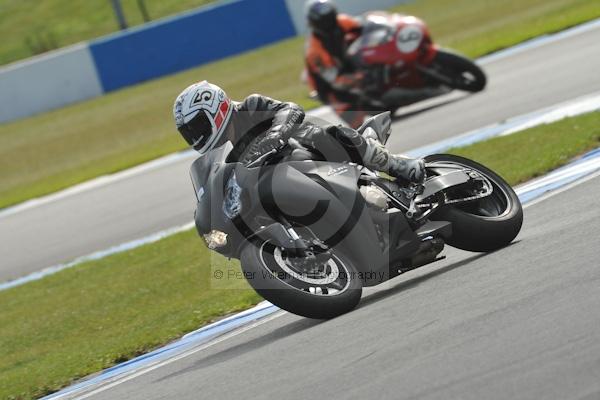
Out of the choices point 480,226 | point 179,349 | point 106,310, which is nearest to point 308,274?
point 480,226

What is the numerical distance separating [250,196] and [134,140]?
A: 48.3ft

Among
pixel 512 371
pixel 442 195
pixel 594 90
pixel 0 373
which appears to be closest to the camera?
pixel 512 371

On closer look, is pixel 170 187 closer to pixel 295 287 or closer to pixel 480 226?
pixel 480 226

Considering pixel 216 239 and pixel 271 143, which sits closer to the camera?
pixel 216 239

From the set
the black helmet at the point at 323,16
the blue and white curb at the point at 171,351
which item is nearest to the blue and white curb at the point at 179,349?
the blue and white curb at the point at 171,351

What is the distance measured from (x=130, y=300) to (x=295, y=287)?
12.4ft

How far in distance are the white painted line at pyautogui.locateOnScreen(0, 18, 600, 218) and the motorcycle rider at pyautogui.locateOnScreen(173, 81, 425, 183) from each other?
9.34 meters

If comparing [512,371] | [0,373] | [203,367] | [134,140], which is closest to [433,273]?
[203,367]

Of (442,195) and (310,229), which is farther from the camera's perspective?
(442,195)

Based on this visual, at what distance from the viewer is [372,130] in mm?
7055

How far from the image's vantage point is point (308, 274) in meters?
6.18

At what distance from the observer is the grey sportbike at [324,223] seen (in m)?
6.15

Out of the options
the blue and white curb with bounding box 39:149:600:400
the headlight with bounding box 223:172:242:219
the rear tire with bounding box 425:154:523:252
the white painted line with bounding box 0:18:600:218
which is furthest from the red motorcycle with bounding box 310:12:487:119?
the headlight with bounding box 223:172:242:219

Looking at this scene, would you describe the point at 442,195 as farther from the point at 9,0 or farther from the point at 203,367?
the point at 9,0
